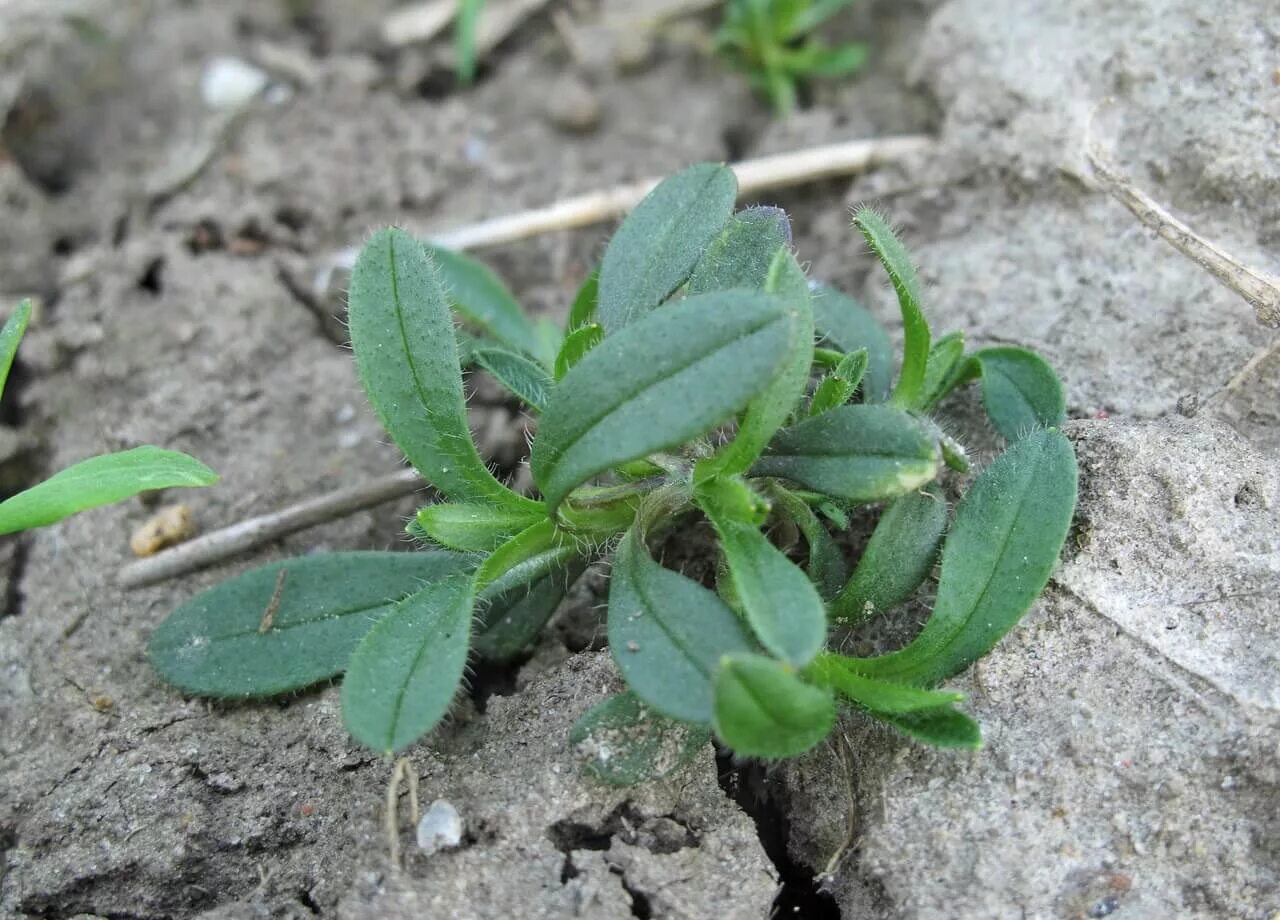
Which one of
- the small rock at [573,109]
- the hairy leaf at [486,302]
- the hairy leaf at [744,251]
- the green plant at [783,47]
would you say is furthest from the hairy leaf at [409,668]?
the green plant at [783,47]

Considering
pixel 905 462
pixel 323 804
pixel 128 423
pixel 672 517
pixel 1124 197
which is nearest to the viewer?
pixel 905 462

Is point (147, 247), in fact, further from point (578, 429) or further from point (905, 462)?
point (905, 462)

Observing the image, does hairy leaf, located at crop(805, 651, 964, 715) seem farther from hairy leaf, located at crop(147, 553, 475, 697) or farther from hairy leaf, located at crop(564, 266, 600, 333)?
hairy leaf, located at crop(564, 266, 600, 333)

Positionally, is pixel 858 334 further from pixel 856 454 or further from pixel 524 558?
pixel 524 558

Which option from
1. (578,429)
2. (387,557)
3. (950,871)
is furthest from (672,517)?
(950,871)

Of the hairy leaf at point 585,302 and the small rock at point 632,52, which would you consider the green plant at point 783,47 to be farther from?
the hairy leaf at point 585,302

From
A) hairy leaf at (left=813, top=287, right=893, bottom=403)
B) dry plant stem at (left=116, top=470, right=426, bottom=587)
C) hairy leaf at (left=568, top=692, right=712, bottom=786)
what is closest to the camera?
hairy leaf at (left=568, top=692, right=712, bottom=786)

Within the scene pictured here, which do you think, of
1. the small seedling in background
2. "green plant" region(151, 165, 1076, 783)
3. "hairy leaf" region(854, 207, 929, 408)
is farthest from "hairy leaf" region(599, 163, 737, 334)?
the small seedling in background
